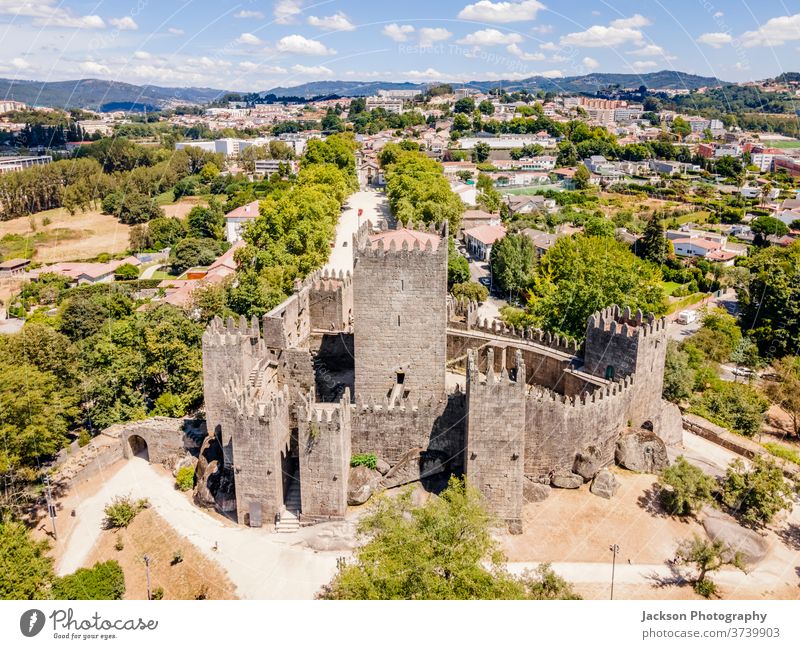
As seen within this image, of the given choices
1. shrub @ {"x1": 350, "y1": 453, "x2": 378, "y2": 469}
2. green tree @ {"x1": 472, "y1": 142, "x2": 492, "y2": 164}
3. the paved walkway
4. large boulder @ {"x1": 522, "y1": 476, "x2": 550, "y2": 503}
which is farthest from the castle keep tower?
green tree @ {"x1": 472, "y1": 142, "x2": 492, "y2": 164}

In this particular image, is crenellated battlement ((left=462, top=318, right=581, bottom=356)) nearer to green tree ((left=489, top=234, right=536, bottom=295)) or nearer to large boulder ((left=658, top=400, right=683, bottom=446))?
large boulder ((left=658, top=400, right=683, bottom=446))

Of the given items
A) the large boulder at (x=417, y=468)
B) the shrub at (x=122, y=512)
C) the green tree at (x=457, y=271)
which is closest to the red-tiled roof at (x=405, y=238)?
the large boulder at (x=417, y=468)

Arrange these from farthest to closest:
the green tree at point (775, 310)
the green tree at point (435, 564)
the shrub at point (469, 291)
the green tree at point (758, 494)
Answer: the shrub at point (469, 291) → the green tree at point (775, 310) → the green tree at point (758, 494) → the green tree at point (435, 564)

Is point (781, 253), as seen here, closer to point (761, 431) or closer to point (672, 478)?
point (761, 431)

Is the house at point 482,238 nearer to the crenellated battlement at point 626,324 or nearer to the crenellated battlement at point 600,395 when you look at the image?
the crenellated battlement at point 626,324

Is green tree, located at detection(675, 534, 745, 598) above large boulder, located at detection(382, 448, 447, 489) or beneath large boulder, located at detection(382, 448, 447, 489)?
beneath
